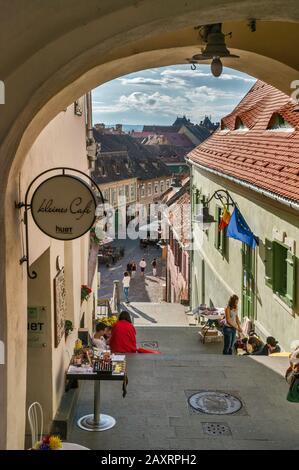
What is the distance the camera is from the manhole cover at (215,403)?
8.65 meters

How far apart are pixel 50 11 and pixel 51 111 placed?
118cm

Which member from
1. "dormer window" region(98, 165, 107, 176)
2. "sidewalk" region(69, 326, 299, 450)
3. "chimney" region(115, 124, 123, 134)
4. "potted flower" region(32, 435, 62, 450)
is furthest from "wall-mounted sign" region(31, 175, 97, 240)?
→ "chimney" region(115, 124, 123, 134)

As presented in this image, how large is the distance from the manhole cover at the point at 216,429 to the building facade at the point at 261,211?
3374mm

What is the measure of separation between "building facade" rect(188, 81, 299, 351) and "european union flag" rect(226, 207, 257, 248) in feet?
0.73

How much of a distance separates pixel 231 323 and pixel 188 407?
402 cm

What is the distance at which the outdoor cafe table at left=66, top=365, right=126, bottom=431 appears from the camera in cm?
784

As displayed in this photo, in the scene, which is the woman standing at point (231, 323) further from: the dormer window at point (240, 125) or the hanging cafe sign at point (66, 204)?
the hanging cafe sign at point (66, 204)

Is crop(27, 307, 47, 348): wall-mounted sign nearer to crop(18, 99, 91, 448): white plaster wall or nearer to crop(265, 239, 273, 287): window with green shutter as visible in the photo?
crop(18, 99, 91, 448): white plaster wall

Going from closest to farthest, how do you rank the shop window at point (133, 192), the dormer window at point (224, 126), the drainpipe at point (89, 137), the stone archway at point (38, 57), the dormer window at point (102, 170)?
the stone archway at point (38, 57) < the drainpipe at point (89, 137) < the dormer window at point (224, 126) < the dormer window at point (102, 170) < the shop window at point (133, 192)

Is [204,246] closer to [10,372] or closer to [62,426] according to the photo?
[62,426]

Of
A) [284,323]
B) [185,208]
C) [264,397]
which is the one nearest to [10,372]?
[264,397]

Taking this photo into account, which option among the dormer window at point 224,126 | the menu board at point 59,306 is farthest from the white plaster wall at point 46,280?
the dormer window at point 224,126
